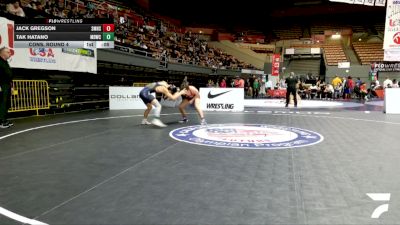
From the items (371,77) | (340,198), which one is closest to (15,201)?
(340,198)

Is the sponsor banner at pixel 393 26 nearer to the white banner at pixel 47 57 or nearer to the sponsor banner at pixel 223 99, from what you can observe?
the sponsor banner at pixel 223 99

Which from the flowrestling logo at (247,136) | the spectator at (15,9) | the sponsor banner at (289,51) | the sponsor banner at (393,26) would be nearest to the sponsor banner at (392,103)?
the sponsor banner at (393,26)

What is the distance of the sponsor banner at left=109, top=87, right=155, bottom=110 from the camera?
45.3 feet

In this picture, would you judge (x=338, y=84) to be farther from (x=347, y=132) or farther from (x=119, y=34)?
(x=347, y=132)

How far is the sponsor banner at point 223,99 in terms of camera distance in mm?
13273

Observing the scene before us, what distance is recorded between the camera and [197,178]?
390 cm

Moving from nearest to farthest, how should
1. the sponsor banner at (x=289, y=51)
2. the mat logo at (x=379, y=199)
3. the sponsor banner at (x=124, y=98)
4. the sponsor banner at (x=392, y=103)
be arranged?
the mat logo at (x=379, y=199)
the sponsor banner at (x=392, y=103)
the sponsor banner at (x=124, y=98)
the sponsor banner at (x=289, y=51)

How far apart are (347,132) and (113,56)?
36.6ft

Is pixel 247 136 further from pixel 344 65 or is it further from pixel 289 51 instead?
pixel 289 51

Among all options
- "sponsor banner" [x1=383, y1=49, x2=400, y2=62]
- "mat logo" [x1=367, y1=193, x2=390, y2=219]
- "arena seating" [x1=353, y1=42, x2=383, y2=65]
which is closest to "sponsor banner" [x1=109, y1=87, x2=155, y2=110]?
"sponsor banner" [x1=383, y1=49, x2=400, y2=62]

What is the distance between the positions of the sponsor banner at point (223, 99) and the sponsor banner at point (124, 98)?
2.85m

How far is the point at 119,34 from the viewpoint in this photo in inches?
782
